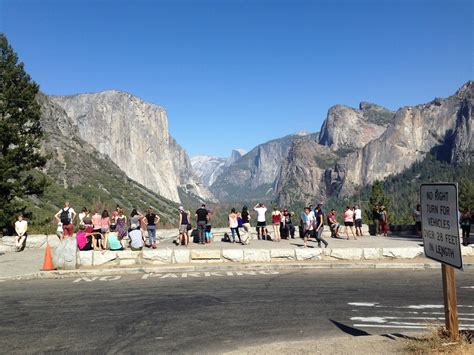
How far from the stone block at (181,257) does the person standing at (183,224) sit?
3.89 metres

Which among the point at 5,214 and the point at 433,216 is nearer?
the point at 433,216

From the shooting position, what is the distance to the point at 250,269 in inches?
624

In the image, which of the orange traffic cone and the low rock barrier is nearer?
the orange traffic cone

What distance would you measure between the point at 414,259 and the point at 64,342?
12.9 m

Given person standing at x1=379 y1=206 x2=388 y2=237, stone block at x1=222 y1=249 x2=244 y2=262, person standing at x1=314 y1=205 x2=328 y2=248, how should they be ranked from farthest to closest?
1. person standing at x1=379 y1=206 x2=388 y2=237
2. person standing at x1=314 y1=205 x2=328 y2=248
3. stone block at x1=222 y1=249 x2=244 y2=262

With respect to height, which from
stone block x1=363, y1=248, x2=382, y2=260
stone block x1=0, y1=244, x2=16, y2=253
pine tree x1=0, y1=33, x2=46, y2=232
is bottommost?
stone block x1=363, y1=248, x2=382, y2=260

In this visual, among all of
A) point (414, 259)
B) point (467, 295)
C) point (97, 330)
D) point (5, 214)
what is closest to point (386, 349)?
point (97, 330)

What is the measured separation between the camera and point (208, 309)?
9969mm

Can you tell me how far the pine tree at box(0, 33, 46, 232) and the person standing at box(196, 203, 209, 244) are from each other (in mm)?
10400

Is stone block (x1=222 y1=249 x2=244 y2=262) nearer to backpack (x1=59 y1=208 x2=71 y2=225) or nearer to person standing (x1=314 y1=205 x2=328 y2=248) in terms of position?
person standing (x1=314 y1=205 x2=328 y2=248)

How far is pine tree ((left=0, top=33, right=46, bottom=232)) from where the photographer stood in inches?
982

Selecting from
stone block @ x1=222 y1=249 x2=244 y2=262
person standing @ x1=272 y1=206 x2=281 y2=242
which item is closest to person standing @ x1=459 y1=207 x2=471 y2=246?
person standing @ x1=272 y1=206 x2=281 y2=242

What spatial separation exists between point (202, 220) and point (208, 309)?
452 inches

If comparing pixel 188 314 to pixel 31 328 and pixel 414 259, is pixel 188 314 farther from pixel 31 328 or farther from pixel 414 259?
pixel 414 259
